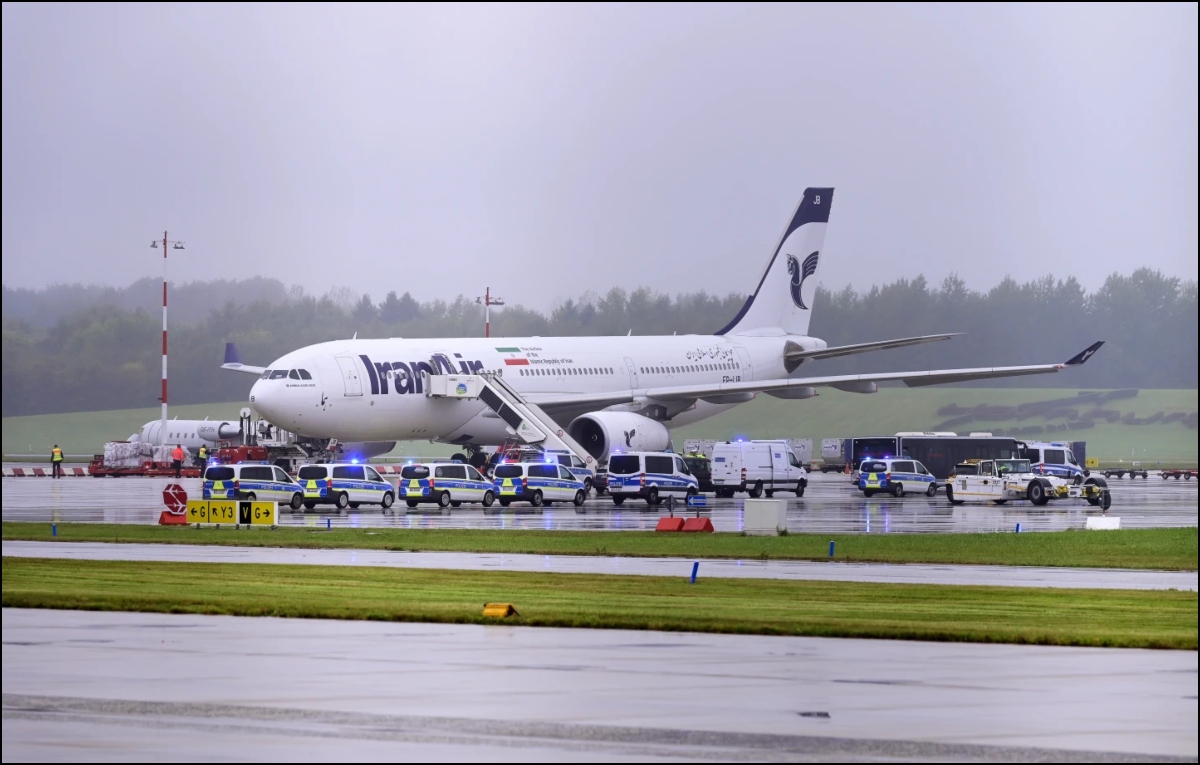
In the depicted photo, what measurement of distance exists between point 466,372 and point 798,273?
76.2 feet

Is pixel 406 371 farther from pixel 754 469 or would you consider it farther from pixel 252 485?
pixel 754 469

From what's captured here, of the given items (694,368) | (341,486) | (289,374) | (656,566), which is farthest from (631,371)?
(656,566)

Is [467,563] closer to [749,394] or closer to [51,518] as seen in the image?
[51,518]

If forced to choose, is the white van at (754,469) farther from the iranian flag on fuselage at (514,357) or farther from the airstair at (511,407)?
the iranian flag on fuselage at (514,357)

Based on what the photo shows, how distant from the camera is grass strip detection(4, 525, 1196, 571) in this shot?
2973cm

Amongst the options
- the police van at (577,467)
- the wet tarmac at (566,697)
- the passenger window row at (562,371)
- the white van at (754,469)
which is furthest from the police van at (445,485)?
the wet tarmac at (566,697)

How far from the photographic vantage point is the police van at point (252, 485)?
45.2 metres

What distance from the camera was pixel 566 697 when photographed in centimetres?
1237

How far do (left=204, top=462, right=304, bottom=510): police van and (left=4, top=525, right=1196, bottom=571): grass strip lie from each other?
317 inches

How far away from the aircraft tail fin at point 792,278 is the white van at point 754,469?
1893 cm

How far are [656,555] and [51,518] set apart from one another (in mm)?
18039

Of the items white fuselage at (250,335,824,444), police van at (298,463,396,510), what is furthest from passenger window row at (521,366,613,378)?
police van at (298,463,396,510)

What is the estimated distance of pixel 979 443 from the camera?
72.4m

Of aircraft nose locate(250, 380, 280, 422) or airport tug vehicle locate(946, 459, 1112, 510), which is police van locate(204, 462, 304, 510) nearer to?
aircraft nose locate(250, 380, 280, 422)
